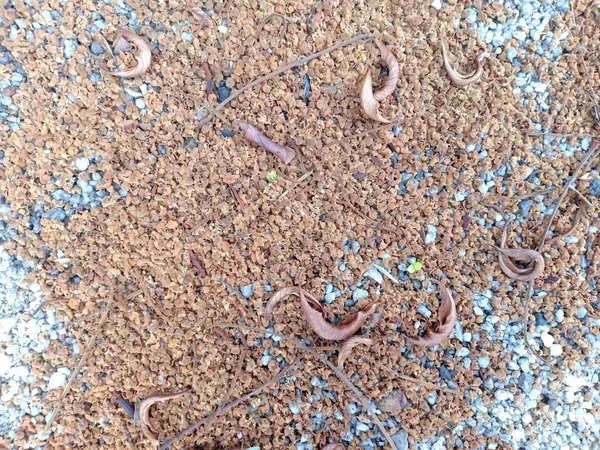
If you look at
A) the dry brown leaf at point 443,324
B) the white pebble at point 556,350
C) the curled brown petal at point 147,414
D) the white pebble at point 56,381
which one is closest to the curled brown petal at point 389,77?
the dry brown leaf at point 443,324

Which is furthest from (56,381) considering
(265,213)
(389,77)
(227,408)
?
(389,77)

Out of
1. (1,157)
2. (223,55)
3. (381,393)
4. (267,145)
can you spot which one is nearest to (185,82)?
(223,55)

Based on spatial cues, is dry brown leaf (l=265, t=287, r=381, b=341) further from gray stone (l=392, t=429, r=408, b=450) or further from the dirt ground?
gray stone (l=392, t=429, r=408, b=450)

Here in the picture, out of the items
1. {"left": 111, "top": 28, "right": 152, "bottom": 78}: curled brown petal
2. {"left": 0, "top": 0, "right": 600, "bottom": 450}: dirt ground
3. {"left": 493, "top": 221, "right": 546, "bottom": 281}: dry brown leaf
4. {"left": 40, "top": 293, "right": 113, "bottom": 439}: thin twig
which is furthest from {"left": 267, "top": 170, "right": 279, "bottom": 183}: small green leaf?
{"left": 493, "top": 221, "right": 546, "bottom": 281}: dry brown leaf

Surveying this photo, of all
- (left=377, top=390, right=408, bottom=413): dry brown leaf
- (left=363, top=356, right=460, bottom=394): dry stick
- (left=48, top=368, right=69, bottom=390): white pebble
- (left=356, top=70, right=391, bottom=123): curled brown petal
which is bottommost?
(left=48, top=368, right=69, bottom=390): white pebble

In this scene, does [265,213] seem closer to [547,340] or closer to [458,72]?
[458,72]

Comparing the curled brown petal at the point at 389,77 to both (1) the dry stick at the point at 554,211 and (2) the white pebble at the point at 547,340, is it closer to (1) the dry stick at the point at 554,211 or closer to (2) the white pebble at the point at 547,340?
(1) the dry stick at the point at 554,211
